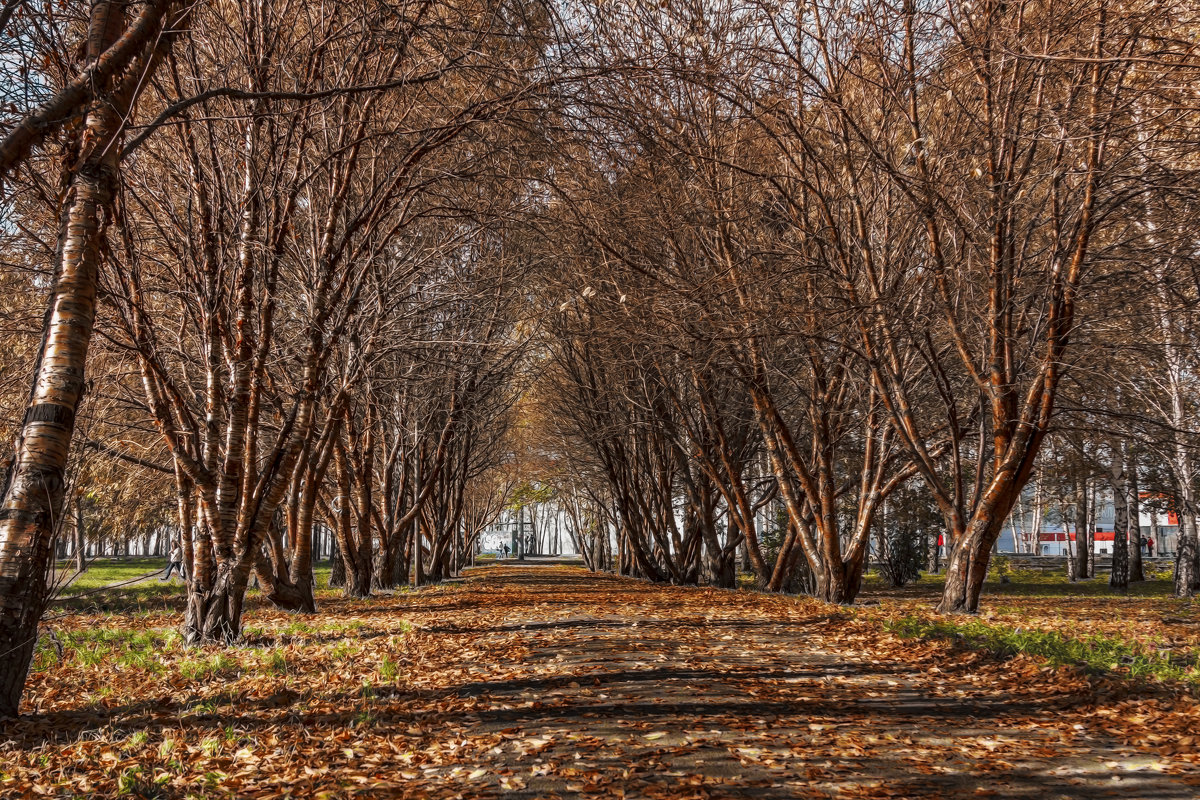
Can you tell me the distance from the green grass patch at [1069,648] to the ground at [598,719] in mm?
142

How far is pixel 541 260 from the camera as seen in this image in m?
17.5

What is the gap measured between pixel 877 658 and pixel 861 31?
26.9 ft

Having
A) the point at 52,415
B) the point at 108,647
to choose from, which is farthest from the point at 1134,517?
the point at 52,415

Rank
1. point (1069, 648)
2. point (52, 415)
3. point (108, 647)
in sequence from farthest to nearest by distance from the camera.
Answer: point (108, 647), point (1069, 648), point (52, 415)

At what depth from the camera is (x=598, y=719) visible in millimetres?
6082

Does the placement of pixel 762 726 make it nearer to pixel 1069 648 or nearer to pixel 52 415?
pixel 1069 648

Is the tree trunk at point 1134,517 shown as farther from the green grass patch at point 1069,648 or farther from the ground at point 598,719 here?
the green grass patch at point 1069,648

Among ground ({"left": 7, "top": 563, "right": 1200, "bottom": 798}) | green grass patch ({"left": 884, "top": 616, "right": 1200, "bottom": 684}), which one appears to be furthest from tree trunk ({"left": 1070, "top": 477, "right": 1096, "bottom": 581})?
green grass patch ({"left": 884, "top": 616, "right": 1200, "bottom": 684})

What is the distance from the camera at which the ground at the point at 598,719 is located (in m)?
4.64

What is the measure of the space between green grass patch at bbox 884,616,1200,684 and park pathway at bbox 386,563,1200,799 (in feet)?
1.23

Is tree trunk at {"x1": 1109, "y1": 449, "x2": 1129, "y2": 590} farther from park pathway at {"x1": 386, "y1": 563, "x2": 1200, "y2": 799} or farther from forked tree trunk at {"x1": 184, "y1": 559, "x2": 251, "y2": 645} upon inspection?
forked tree trunk at {"x1": 184, "y1": 559, "x2": 251, "y2": 645}

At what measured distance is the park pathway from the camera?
463 cm

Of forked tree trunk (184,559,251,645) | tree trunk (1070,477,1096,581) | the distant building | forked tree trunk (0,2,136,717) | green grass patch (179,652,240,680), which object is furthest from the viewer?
the distant building

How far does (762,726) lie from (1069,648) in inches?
152
